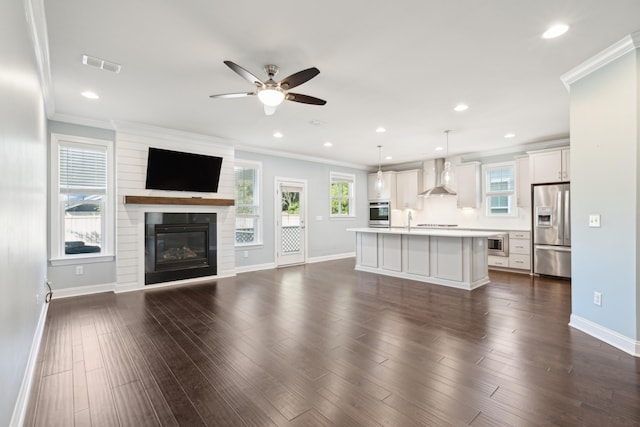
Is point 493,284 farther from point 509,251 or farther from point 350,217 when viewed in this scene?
point 350,217

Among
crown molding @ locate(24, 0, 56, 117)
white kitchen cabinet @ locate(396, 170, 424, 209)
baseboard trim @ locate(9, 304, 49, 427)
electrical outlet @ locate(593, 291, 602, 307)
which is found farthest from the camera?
white kitchen cabinet @ locate(396, 170, 424, 209)

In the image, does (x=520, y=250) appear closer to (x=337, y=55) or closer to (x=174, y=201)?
(x=337, y=55)

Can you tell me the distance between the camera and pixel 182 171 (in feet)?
17.9

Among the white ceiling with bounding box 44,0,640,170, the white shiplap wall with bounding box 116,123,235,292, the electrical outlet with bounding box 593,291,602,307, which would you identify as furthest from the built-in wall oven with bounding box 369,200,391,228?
the electrical outlet with bounding box 593,291,602,307

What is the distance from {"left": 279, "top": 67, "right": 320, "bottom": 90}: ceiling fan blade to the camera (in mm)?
2584

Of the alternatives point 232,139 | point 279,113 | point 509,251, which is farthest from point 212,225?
point 509,251

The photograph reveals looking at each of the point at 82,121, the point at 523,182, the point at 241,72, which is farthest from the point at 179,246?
the point at 523,182

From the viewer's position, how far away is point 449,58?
2.92 m

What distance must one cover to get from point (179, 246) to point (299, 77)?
4.24 metres

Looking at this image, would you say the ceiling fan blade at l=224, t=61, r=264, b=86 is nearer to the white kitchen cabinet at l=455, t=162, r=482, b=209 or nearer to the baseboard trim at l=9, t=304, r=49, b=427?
the baseboard trim at l=9, t=304, r=49, b=427

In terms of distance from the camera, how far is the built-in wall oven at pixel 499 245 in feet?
21.1

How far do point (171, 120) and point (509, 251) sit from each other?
706 cm

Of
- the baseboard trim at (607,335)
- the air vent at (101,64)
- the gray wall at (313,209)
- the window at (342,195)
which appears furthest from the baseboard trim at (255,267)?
the baseboard trim at (607,335)

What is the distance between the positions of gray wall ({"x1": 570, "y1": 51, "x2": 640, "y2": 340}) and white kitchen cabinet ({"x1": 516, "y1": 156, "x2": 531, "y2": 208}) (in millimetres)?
3411
